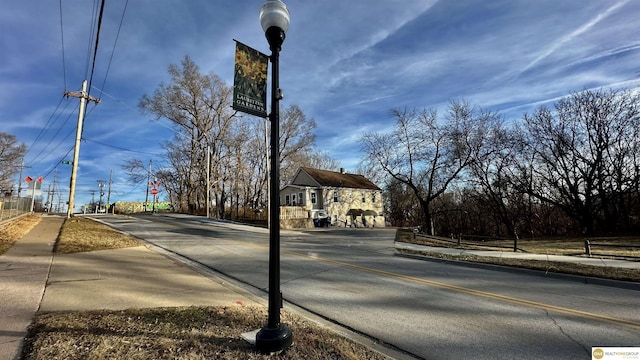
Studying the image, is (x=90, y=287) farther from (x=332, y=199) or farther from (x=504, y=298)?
(x=332, y=199)

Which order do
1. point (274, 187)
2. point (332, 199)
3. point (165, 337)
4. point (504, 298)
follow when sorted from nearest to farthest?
point (165, 337)
point (274, 187)
point (504, 298)
point (332, 199)

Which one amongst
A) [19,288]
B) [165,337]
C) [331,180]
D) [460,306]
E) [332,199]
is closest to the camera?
[165,337]

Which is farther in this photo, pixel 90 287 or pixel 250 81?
pixel 90 287

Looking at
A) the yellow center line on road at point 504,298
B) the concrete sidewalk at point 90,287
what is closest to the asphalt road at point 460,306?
the yellow center line on road at point 504,298

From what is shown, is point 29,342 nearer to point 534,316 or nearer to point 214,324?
point 214,324

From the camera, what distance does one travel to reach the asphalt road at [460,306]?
13.7 ft

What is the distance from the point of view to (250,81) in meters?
3.89

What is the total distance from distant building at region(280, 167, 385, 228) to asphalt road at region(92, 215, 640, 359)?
2568cm

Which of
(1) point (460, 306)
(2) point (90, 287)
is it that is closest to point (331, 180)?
(1) point (460, 306)

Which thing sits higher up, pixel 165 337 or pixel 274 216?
pixel 274 216

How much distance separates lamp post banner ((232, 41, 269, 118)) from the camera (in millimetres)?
3762

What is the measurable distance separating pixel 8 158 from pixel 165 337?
67.7m

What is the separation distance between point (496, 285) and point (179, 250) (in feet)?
34.3

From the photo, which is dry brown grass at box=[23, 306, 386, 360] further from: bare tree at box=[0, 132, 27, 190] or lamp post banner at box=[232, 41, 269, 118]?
bare tree at box=[0, 132, 27, 190]
